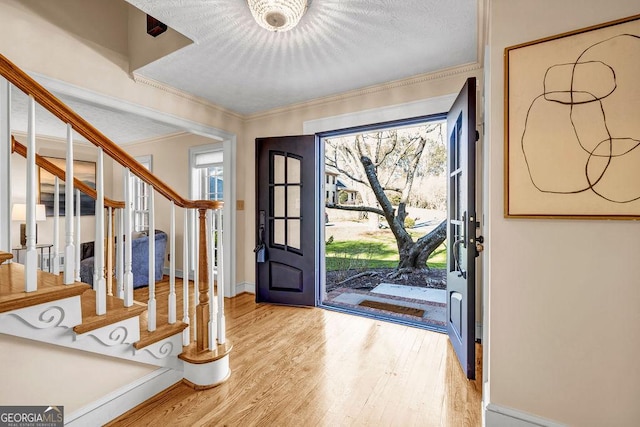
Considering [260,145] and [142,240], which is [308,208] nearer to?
[260,145]

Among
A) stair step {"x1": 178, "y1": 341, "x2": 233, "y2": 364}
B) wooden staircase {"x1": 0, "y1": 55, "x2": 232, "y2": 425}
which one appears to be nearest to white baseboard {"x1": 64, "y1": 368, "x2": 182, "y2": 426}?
wooden staircase {"x1": 0, "y1": 55, "x2": 232, "y2": 425}

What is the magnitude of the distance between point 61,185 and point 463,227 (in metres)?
6.24

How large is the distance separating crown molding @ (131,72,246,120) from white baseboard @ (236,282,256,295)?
2274 mm

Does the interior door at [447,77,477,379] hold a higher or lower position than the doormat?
higher

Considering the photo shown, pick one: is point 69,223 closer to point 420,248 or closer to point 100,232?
point 100,232

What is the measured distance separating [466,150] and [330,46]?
51.8 inches

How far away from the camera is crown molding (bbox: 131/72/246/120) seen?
2666 mm

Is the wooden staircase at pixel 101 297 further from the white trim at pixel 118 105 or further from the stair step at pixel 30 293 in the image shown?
the white trim at pixel 118 105

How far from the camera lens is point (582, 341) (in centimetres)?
124

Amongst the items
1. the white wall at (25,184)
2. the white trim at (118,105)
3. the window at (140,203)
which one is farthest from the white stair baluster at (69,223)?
the window at (140,203)

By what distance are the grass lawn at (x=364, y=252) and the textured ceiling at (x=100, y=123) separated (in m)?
3.78

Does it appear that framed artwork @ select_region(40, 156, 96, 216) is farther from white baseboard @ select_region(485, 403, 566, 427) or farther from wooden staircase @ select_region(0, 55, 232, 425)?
white baseboard @ select_region(485, 403, 566, 427)

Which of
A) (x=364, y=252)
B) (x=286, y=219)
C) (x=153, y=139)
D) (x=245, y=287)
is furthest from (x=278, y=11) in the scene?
(x=364, y=252)

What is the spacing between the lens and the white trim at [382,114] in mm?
2572
